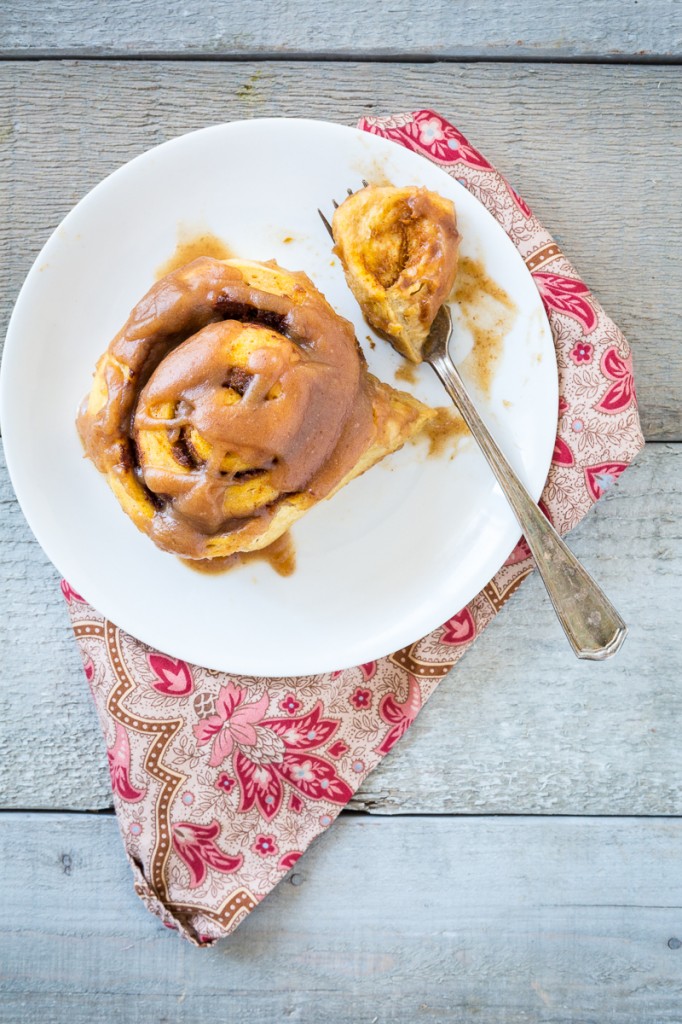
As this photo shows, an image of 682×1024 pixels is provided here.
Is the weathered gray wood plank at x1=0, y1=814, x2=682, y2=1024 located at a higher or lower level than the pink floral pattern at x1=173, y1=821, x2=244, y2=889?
lower

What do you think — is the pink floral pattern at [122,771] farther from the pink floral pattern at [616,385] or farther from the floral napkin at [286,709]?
the pink floral pattern at [616,385]

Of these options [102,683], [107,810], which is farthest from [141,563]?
[107,810]

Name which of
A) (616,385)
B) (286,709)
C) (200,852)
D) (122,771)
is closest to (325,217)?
(616,385)

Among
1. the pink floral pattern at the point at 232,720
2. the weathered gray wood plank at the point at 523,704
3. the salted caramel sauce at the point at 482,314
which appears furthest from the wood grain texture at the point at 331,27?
the pink floral pattern at the point at 232,720

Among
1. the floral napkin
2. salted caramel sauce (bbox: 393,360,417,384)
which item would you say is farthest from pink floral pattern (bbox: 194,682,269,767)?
salted caramel sauce (bbox: 393,360,417,384)

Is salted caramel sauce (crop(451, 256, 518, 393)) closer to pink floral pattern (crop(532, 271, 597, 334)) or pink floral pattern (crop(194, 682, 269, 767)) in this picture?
pink floral pattern (crop(532, 271, 597, 334))

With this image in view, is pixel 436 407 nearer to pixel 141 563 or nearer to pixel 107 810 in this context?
pixel 141 563
